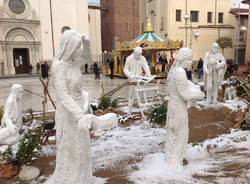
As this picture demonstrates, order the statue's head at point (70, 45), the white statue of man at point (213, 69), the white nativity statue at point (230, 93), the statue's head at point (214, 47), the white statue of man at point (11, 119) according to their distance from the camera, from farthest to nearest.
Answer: the white nativity statue at point (230, 93) → the white statue of man at point (213, 69) → the statue's head at point (214, 47) → the white statue of man at point (11, 119) → the statue's head at point (70, 45)

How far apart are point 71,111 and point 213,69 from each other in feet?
21.8

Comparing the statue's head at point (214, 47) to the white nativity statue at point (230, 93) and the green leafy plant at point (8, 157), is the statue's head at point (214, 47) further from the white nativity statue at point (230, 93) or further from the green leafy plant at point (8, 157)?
the green leafy plant at point (8, 157)

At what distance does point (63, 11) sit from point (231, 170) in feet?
79.2

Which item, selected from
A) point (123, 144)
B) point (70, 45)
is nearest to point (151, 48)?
point (123, 144)

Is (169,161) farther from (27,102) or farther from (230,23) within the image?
(230,23)

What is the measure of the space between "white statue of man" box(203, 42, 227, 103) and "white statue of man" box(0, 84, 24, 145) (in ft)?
20.2

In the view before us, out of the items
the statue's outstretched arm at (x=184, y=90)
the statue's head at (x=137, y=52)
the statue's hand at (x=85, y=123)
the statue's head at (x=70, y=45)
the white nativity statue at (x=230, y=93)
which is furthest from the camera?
the white nativity statue at (x=230, y=93)

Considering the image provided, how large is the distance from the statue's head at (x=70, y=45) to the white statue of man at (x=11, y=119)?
75.3 inches

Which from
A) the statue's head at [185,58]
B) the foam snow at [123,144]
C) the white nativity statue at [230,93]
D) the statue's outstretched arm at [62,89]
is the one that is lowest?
the foam snow at [123,144]

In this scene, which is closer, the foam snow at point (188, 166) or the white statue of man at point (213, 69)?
the foam snow at point (188, 166)

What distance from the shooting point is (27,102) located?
8.95m

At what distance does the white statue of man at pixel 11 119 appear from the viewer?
3.46 meters

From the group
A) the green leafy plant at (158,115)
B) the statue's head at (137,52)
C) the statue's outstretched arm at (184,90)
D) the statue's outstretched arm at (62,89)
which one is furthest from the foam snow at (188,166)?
the statue's head at (137,52)

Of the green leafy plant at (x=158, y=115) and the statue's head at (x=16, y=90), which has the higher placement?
the statue's head at (x=16, y=90)
